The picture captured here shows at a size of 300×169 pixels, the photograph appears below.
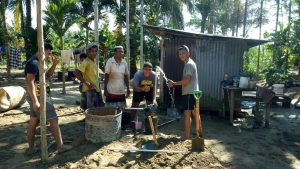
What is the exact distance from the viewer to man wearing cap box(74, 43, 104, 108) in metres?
6.25

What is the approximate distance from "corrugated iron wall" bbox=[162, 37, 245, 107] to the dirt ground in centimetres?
125

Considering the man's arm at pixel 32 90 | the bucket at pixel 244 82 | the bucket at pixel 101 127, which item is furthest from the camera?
the bucket at pixel 244 82

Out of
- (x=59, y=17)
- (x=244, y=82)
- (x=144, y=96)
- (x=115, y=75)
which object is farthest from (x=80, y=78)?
(x=59, y=17)

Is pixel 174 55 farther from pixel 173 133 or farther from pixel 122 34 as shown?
pixel 122 34

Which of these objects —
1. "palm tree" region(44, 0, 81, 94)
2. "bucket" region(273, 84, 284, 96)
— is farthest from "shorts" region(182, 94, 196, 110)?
"palm tree" region(44, 0, 81, 94)

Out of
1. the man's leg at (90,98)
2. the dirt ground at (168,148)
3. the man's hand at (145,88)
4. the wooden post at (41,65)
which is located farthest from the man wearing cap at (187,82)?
the wooden post at (41,65)

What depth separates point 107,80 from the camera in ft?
21.4

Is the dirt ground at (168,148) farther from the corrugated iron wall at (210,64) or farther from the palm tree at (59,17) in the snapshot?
the palm tree at (59,17)

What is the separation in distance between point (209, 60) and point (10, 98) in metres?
5.52

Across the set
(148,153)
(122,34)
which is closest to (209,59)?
(148,153)

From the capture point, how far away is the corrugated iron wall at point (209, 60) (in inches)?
349

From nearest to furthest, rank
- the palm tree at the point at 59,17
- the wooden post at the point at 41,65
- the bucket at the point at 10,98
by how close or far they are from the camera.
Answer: the wooden post at the point at 41,65, the bucket at the point at 10,98, the palm tree at the point at 59,17

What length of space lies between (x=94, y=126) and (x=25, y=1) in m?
14.7

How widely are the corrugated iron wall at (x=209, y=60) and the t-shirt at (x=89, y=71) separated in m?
3.03
